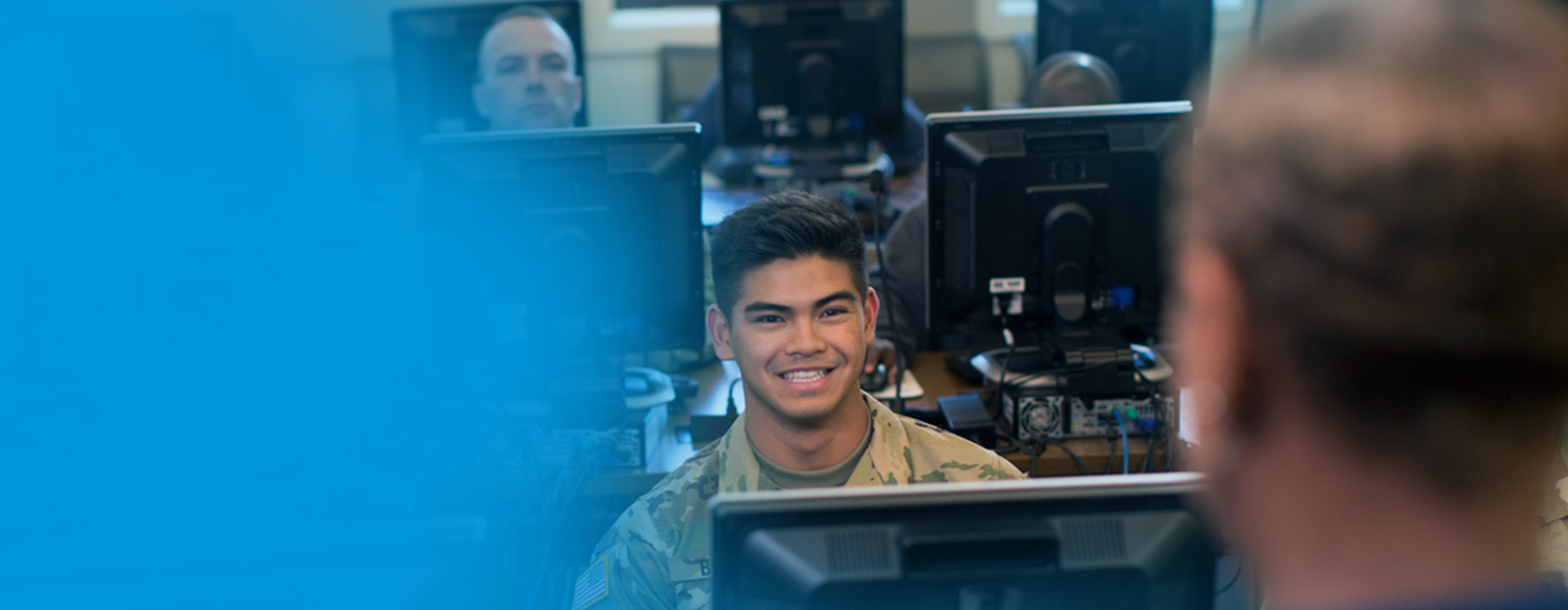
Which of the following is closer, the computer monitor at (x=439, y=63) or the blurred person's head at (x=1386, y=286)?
the blurred person's head at (x=1386, y=286)

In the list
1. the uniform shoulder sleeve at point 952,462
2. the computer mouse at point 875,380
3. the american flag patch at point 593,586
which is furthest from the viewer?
the computer mouse at point 875,380

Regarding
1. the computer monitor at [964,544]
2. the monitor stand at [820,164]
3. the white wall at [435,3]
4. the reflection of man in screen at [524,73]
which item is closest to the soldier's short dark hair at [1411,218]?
the computer monitor at [964,544]

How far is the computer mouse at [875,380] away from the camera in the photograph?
222 centimetres

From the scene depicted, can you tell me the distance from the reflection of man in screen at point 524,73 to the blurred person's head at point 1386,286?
303 cm

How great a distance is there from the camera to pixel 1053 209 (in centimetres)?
206

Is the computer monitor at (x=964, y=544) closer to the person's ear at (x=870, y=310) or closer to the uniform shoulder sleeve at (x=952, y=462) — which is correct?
the uniform shoulder sleeve at (x=952, y=462)

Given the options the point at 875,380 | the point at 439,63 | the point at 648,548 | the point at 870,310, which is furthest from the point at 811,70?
the point at 648,548

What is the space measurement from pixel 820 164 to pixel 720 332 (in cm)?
239

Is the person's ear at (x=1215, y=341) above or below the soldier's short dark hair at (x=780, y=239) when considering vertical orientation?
above

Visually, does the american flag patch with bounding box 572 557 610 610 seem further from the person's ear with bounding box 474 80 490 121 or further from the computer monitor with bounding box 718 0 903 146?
the computer monitor with bounding box 718 0 903 146

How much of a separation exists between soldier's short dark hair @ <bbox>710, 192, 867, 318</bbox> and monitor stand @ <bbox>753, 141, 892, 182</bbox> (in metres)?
2.11

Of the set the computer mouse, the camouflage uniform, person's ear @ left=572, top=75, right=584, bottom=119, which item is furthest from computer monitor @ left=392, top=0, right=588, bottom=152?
the camouflage uniform

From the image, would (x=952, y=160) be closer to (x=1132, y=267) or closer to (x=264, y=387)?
(x=1132, y=267)

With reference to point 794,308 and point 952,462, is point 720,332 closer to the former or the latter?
point 794,308
